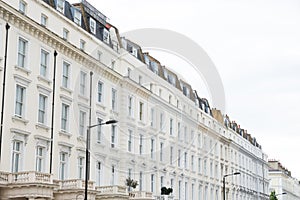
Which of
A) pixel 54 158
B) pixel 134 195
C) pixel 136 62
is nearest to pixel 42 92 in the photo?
pixel 54 158

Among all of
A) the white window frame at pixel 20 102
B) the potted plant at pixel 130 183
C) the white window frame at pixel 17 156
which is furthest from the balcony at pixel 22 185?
the potted plant at pixel 130 183

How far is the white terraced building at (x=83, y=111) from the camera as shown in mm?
29719

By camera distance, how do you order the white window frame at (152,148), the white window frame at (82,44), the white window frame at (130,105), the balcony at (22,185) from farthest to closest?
the white window frame at (152,148) < the white window frame at (130,105) < the white window frame at (82,44) < the balcony at (22,185)

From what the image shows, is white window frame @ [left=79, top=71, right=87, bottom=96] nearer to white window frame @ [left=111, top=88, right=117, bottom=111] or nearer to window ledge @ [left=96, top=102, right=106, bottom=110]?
window ledge @ [left=96, top=102, right=106, bottom=110]

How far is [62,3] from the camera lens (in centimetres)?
3591

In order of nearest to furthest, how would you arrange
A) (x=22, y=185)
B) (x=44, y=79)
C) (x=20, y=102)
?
(x=22, y=185)
(x=20, y=102)
(x=44, y=79)

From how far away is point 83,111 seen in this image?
3716 centimetres

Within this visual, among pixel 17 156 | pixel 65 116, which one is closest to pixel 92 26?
pixel 65 116

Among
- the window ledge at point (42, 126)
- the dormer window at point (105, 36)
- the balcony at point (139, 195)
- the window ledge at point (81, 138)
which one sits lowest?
the balcony at point (139, 195)

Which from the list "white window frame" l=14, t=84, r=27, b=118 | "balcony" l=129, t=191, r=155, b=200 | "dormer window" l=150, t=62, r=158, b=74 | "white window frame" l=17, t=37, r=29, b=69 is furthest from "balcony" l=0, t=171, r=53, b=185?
"dormer window" l=150, t=62, r=158, b=74

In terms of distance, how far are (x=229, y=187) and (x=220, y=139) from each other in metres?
7.41

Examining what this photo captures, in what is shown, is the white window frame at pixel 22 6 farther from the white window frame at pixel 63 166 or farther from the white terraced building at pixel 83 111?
the white window frame at pixel 63 166

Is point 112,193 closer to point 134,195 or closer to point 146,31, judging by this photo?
point 134,195

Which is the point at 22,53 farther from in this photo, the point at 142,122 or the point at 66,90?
the point at 142,122
